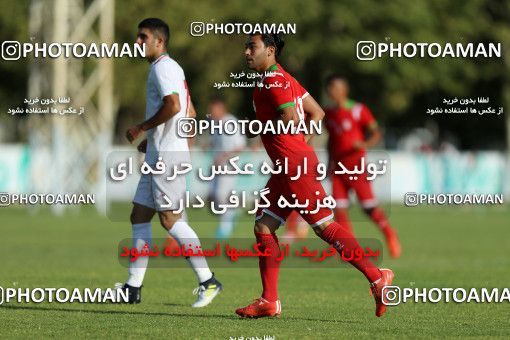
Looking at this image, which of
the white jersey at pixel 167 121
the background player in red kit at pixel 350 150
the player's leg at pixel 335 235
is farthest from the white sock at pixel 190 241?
the background player in red kit at pixel 350 150

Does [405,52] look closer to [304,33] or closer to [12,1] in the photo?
[12,1]

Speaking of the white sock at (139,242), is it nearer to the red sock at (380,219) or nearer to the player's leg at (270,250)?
the player's leg at (270,250)

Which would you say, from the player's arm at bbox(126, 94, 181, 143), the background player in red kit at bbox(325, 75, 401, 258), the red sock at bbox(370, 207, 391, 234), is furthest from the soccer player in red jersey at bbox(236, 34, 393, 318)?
the red sock at bbox(370, 207, 391, 234)

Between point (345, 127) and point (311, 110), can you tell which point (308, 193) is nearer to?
point (311, 110)

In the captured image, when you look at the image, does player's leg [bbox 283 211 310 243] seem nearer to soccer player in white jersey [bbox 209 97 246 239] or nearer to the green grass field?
soccer player in white jersey [bbox 209 97 246 239]

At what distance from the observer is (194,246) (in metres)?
12.4

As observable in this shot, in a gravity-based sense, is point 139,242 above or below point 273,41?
below

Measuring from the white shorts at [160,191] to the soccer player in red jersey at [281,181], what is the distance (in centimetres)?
111

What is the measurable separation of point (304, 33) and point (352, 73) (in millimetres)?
3330

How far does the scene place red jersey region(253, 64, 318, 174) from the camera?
11034mm

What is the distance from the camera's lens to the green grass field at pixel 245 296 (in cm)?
1054

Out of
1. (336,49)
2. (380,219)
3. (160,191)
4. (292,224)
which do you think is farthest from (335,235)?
(336,49)

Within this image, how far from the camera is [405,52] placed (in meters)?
13.4

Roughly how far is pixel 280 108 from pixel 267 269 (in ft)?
4.86
